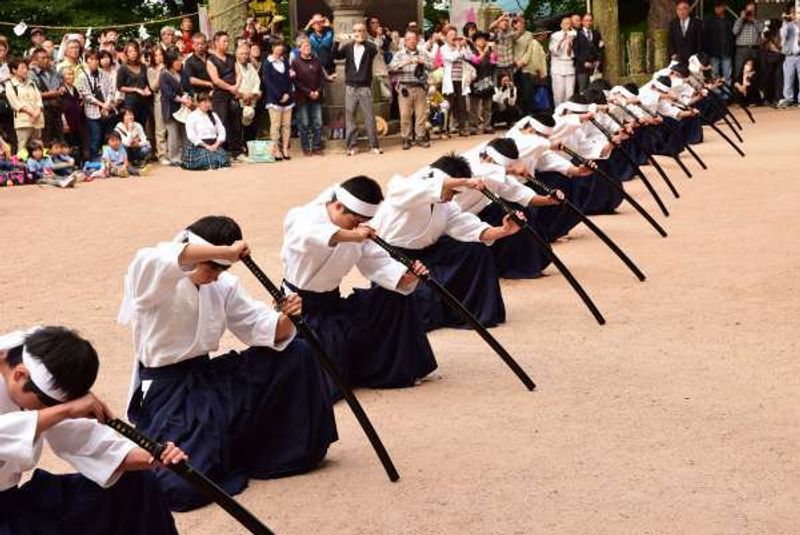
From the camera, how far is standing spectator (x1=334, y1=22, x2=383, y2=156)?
584 inches

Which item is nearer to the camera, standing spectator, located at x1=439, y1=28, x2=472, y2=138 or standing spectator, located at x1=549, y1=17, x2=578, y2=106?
standing spectator, located at x1=439, y1=28, x2=472, y2=138

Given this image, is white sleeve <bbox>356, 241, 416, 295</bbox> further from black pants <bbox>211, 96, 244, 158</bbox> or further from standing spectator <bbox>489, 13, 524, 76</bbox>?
standing spectator <bbox>489, 13, 524, 76</bbox>

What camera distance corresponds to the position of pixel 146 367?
15.3 ft

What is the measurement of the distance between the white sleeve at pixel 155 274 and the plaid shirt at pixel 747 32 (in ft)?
54.7

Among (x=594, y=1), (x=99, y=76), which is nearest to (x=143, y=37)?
(x=99, y=76)

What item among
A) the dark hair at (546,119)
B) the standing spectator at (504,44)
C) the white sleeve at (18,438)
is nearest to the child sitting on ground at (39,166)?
the dark hair at (546,119)

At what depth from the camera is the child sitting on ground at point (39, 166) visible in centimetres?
1302

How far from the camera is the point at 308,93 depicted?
14.9m

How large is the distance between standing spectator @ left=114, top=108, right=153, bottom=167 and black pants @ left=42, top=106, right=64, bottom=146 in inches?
23.6

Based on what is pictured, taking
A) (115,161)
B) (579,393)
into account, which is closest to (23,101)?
(115,161)

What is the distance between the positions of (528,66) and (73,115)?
6.73m

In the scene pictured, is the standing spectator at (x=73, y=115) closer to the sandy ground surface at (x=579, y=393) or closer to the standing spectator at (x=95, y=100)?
the standing spectator at (x=95, y=100)

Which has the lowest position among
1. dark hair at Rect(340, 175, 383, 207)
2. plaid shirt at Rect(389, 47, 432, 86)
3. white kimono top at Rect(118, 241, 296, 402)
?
white kimono top at Rect(118, 241, 296, 402)

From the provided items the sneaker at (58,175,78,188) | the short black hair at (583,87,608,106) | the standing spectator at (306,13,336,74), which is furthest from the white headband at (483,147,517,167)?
the standing spectator at (306,13,336,74)
